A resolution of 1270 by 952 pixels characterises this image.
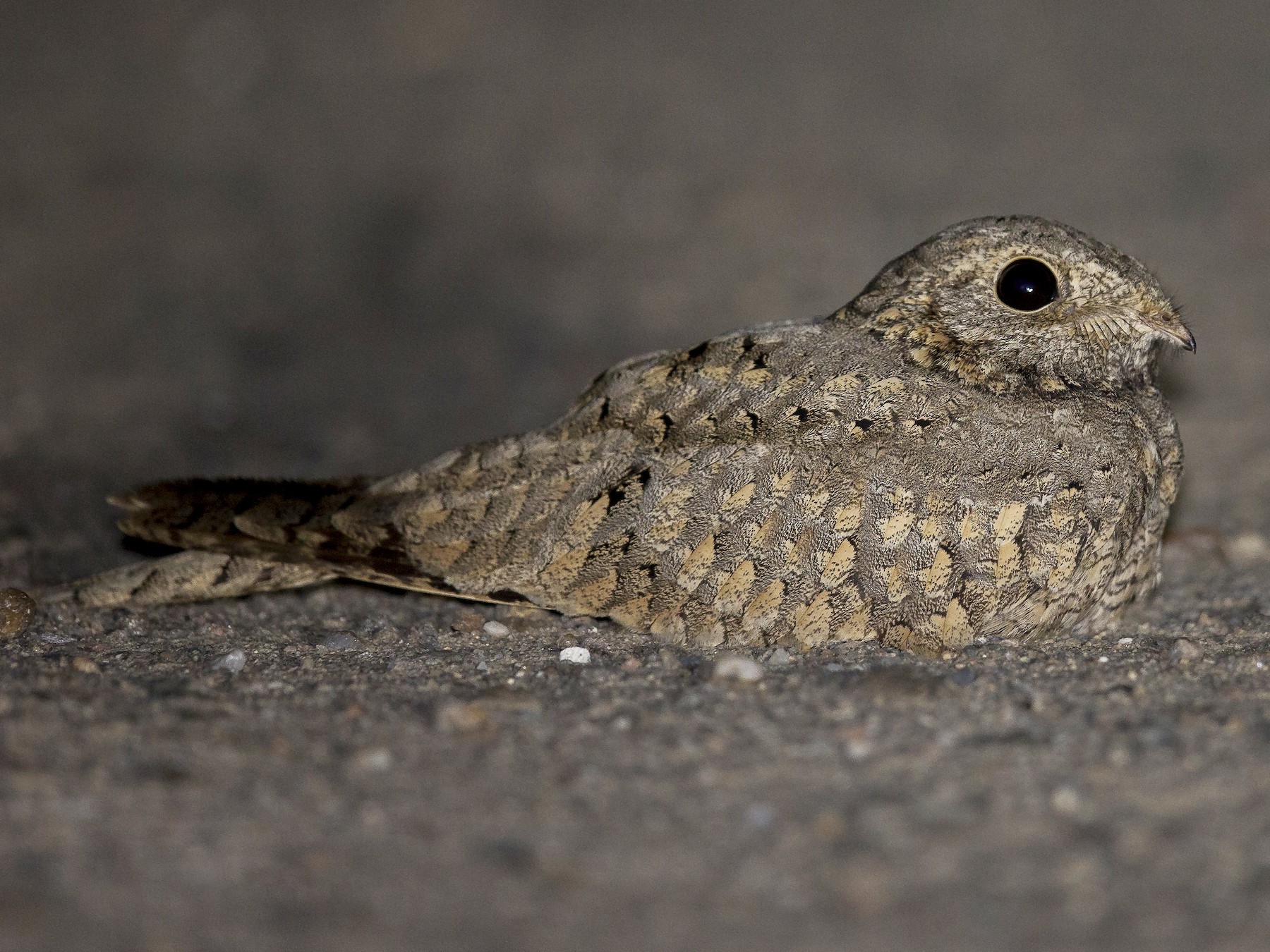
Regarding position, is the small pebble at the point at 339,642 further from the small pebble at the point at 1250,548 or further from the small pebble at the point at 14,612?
the small pebble at the point at 1250,548

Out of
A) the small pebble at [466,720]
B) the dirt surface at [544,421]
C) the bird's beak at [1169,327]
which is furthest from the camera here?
the bird's beak at [1169,327]

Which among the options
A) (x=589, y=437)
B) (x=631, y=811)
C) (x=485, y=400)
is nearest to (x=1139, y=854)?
(x=631, y=811)

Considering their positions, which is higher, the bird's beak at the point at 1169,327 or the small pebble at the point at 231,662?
the bird's beak at the point at 1169,327

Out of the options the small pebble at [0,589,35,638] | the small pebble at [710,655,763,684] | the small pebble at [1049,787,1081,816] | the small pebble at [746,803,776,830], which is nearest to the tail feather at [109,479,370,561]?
the small pebble at [0,589,35,638]

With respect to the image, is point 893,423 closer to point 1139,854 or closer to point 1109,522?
point 1109,522

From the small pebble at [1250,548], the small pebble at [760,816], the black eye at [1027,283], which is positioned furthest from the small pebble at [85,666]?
the small pebble at [1250,548]

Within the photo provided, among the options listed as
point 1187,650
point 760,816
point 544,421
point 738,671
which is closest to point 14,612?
point 738,671

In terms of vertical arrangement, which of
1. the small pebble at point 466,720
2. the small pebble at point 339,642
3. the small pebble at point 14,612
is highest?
the small pebble at point 14,612

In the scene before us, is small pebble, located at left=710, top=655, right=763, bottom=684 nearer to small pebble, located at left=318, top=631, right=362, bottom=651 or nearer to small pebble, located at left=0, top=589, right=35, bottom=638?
small pebble, located at left=318, top=631, right=362, bottom=651
